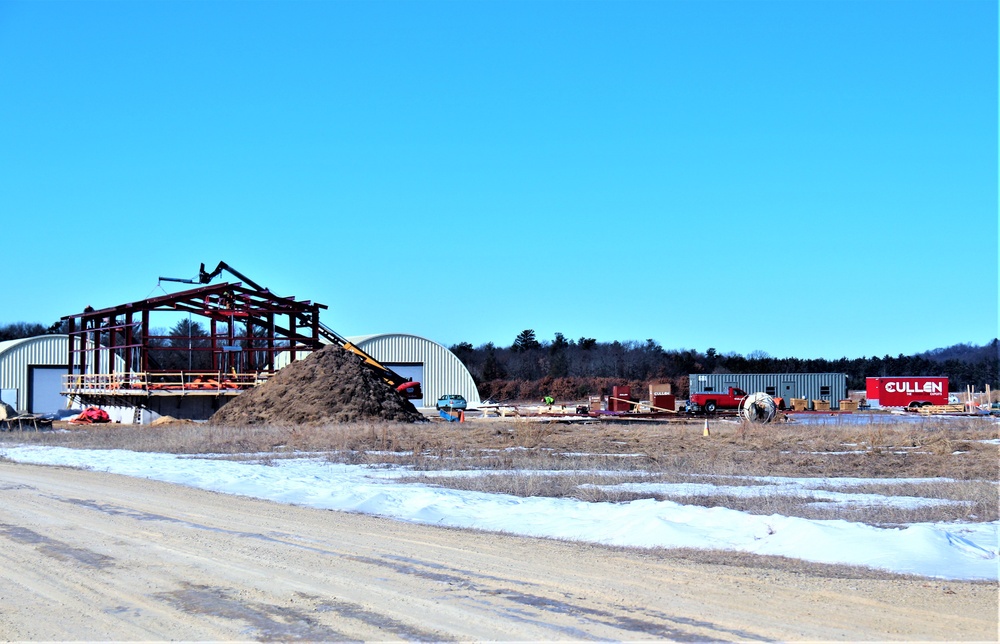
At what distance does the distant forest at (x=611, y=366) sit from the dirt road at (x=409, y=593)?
270 feet

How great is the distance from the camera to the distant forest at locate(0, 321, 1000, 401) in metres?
Result: 99.5

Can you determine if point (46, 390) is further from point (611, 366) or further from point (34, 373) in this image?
point (611, 366)

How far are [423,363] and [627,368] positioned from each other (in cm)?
5017

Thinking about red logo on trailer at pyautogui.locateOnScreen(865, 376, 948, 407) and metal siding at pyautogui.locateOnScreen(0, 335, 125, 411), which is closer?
metal siding at pyautogui.locateOnScreen(0, 335, 125, 411)

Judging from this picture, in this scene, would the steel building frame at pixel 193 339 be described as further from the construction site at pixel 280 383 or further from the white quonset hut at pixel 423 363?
the white quonset hut at pixel 423 363

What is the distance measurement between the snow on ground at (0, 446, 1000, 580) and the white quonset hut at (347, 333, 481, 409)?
47093 millimetres

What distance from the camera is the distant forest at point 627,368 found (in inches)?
3917

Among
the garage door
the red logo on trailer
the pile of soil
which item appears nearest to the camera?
the pile of soil

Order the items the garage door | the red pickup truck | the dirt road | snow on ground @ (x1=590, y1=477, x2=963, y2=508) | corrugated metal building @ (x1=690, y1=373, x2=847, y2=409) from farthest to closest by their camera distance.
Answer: corrugated metal building @ (x1=690, y1=373, x2=847, y2=409) < the garage door < the red pickup truck < snow on ground @ (x1=590, y1=477, x2=963, y2=508) < the dirt road

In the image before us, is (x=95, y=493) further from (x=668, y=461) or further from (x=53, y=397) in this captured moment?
(x=53, y=397)

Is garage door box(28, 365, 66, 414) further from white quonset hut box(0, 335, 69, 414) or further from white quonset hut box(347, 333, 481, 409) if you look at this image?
white quonset hut box(347, 333, 481, 409)

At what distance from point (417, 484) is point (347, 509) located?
3529 mm

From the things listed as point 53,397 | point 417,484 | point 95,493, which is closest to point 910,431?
point 417,484

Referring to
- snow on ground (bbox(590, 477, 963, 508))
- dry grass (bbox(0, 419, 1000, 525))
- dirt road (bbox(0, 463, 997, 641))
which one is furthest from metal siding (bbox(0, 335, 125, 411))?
dirt road (bbox(0, 463, 997, 641))
